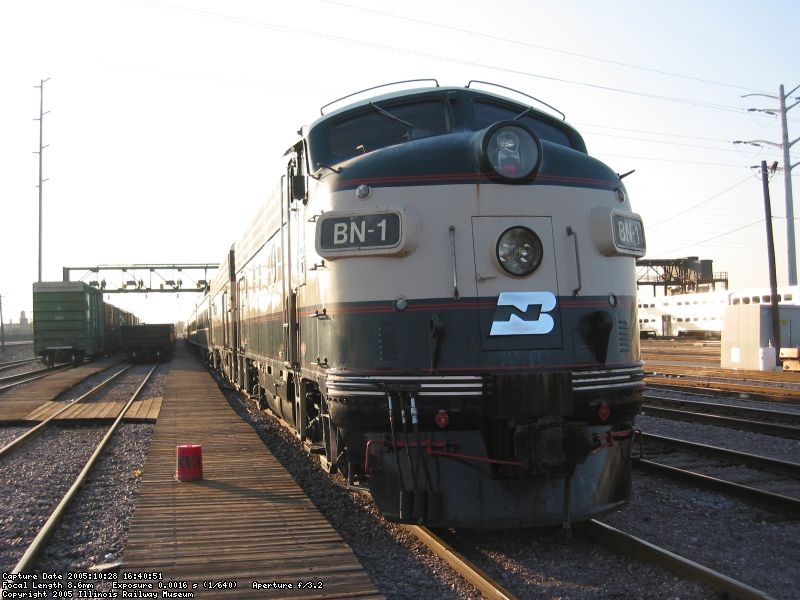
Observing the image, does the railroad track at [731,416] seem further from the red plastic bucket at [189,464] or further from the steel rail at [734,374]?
the red plastic bucket at [189,464]

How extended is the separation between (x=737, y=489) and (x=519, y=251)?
3606mm

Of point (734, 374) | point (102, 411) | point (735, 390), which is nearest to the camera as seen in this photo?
point (102, 411)

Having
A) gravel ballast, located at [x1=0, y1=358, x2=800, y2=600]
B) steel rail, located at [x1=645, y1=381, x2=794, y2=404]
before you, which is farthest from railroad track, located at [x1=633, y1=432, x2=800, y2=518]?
steel rail, located at [x1=645, y1=381, x2=794, y2=404]

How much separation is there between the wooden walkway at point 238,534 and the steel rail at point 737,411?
8.66 metres

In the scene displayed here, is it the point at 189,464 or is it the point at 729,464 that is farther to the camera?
the point at 729,464

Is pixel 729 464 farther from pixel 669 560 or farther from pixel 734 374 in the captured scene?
Result: pixel 734 374

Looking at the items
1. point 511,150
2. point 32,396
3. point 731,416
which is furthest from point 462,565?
point 32,396

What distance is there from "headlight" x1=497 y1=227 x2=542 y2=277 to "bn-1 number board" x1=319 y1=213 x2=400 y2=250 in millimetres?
802

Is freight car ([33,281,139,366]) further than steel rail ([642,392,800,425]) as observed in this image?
Yes

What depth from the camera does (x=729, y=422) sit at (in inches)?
457

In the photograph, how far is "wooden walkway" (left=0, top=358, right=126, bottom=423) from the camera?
1445 centimetres

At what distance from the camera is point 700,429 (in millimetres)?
11461

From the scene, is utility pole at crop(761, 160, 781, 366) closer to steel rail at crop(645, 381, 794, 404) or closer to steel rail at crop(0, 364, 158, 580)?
steel rail at crop(645, 381, 794, 404)

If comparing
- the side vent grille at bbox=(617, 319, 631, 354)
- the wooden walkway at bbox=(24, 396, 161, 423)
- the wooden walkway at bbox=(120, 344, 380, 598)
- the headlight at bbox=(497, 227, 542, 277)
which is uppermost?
the headlight at bbox=(497, 227, 542, 277)
